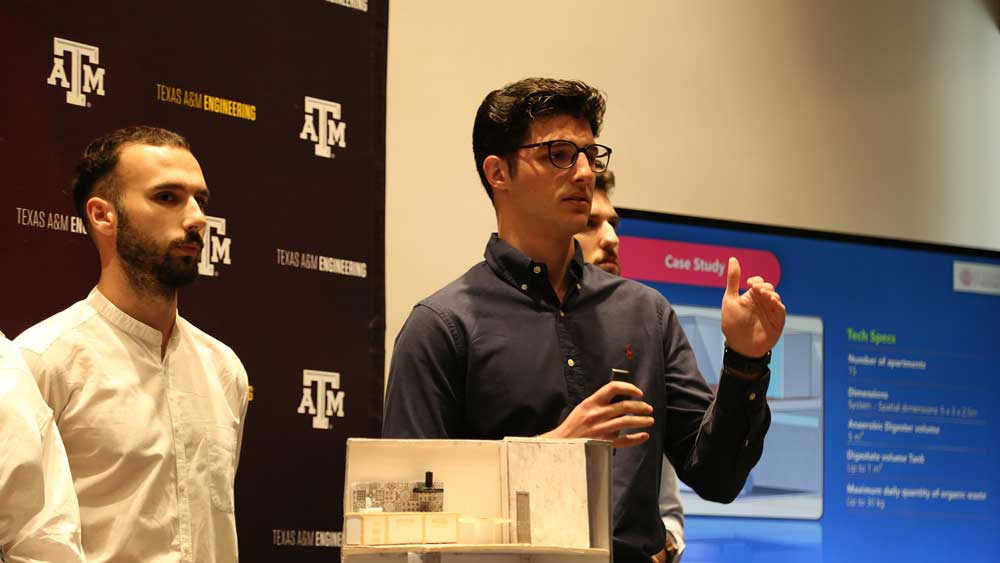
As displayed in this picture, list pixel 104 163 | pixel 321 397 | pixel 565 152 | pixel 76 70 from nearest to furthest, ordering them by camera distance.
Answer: pixel 565 152, pixel 104 163, pixel 76 70, pixel 321 397

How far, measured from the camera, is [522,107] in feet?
8.49

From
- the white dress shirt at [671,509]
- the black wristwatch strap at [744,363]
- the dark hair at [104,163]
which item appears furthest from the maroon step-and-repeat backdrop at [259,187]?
the black wristwatch strap at [744,363]

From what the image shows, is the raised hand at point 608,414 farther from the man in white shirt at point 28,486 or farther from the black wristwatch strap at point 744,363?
the man in white shirt at point 28,486

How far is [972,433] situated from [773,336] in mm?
3564

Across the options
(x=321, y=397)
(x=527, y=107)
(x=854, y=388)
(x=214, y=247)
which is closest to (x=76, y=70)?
(x=214, y=247)

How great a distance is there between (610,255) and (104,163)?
5.22ft

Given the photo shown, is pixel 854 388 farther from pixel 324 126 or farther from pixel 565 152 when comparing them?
pixel 565 152

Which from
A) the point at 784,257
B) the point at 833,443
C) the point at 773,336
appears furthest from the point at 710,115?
the point at 773,336

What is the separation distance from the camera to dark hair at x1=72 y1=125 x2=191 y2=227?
2.98 metres

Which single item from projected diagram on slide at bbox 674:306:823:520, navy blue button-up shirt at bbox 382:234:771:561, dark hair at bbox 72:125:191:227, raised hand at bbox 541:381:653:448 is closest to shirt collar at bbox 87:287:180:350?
dark hair at bbox 72:125:191:227

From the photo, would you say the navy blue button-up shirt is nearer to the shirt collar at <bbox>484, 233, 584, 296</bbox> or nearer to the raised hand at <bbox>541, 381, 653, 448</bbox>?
the shirt collar at <bbox>484, 233, 584, 296</bbox>

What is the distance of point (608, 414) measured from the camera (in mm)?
2137

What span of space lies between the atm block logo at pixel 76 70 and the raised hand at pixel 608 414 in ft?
6.76

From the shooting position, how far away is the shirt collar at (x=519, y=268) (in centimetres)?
254
